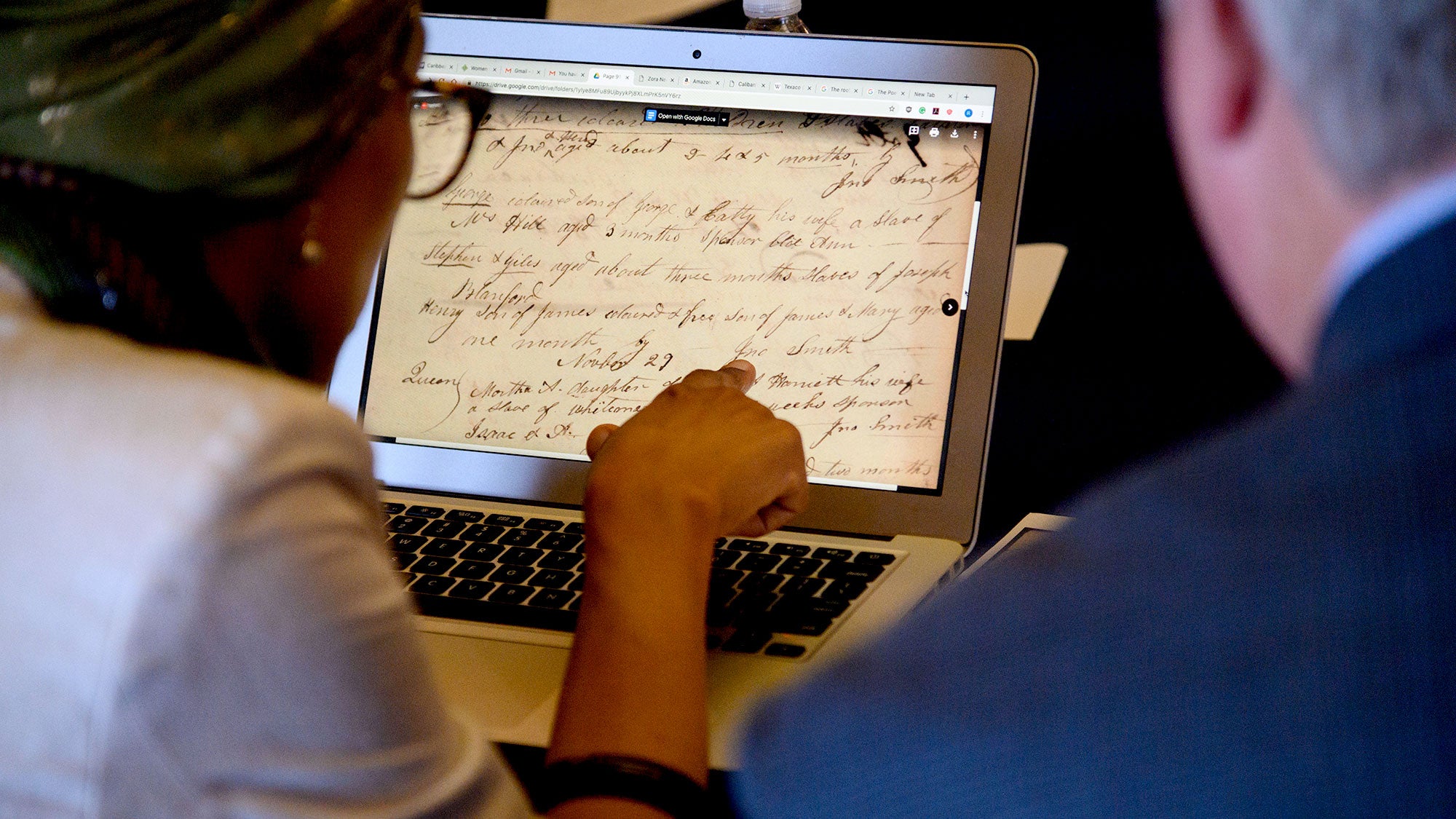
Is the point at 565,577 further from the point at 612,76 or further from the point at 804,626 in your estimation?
the point at 612,76

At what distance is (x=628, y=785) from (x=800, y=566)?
0.26 metres

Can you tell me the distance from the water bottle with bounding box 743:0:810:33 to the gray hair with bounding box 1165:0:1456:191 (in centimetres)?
66

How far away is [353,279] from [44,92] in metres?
0.15

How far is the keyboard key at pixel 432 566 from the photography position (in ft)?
2.39

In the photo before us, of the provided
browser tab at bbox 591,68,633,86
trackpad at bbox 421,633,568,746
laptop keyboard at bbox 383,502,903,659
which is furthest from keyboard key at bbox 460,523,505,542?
browser tab at bbox 591,68,633,86

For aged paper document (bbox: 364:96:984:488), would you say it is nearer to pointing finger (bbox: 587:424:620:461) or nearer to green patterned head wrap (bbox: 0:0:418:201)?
pointing finger (bbox: 587:424:620:461)

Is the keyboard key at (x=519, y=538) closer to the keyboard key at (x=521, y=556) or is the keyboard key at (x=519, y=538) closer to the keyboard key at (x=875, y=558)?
the keyboard key at (x=521, y=556)

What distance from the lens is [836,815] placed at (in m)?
0.32

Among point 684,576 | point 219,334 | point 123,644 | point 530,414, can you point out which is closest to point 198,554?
point 123,644

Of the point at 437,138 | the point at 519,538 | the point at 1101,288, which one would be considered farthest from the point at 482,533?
the point at 1101,288

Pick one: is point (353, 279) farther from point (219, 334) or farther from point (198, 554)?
point (198, 554)

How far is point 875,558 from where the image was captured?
2.43 ft

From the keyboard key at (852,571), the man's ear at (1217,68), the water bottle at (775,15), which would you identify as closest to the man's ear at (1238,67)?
the man's ear at (1217,68)

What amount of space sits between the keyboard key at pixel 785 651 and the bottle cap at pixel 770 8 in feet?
1.81
